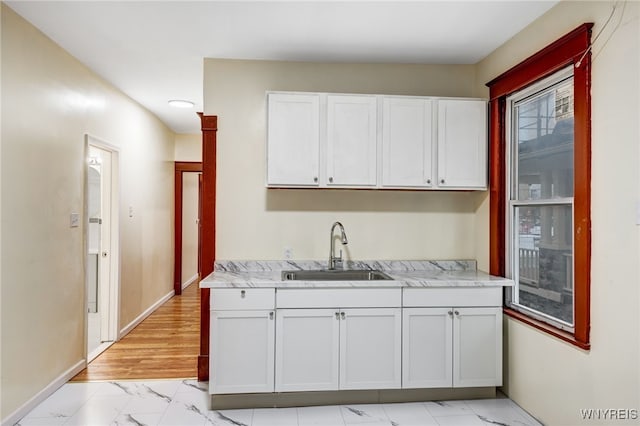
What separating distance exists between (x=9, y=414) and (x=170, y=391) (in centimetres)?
93

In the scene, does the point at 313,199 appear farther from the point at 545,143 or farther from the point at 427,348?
the point at 545,143

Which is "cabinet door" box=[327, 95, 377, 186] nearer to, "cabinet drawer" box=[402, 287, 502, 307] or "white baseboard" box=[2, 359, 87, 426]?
"cabinet drawer" box=[402, 287, 502, 307]

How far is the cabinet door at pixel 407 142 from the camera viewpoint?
9.43 feet

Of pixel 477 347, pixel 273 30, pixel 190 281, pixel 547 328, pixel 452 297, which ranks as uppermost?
pixel 273 30

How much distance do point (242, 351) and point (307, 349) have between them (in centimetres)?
42

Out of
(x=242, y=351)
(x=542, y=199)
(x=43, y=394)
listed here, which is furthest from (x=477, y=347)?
(x=43, y=394)

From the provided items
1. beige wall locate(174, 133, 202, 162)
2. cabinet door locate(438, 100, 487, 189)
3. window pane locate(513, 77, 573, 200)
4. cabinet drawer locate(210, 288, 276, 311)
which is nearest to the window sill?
window pane locate(513, 77, 573, 200)

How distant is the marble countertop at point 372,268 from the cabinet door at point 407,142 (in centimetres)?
67

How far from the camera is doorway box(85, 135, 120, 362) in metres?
3.92

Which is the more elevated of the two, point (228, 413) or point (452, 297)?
point (452, 297)

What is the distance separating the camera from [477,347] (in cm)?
266

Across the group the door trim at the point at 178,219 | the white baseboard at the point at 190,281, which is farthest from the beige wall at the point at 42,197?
the white baseboard at the point at 190,281

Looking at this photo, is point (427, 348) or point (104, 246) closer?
point (427, 348)

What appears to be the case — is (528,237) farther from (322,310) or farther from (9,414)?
(9,414)
